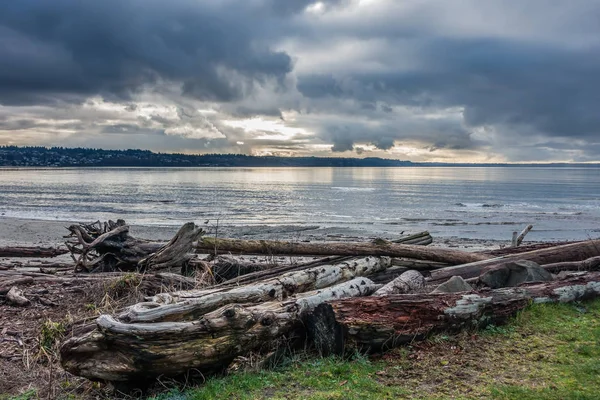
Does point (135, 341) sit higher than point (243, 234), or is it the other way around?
point (135, 341)

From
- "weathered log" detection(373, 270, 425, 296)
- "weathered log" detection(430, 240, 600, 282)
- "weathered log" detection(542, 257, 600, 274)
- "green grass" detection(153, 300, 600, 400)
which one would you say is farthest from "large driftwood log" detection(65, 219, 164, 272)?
"weathered log" detection(542, 257, 600, 274)

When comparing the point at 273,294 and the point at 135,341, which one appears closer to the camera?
the point at 135,341

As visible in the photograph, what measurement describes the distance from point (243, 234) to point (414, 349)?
20.4 metres

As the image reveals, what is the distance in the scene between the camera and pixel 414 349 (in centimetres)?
554

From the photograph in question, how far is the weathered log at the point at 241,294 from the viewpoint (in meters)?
5.09

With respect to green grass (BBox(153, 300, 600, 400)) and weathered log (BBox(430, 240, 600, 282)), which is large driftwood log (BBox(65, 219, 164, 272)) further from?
weathered log (BBox(430, 240, 600, 282))

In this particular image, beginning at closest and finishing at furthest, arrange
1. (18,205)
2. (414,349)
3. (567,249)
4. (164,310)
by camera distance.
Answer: (164,310) < (414,349) < (567,249) < (18,205)

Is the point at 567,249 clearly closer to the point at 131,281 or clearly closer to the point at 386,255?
the point at 386,255

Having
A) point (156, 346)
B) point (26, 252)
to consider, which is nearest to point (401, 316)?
point (156, 346)

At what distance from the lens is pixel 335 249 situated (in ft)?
30.0

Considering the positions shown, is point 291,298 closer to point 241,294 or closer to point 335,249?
point 241,294

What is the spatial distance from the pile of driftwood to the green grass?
0.29 meters

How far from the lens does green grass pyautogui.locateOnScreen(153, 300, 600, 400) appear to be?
4422 mm

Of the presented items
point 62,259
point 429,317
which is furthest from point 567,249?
point 62,259
